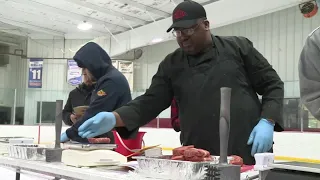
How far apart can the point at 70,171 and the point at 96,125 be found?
0.27 metres

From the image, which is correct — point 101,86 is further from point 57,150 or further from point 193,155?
point 193,155

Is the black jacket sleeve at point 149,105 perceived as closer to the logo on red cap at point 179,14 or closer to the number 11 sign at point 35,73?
the logo on red cap at point 179,14

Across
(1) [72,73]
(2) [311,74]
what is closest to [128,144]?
(2) [311,74]

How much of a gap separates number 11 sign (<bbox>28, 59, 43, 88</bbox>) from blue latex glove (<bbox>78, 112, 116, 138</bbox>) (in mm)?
11245

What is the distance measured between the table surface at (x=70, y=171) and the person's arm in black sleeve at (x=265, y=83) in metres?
0.76

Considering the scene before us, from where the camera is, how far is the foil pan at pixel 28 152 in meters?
1.71

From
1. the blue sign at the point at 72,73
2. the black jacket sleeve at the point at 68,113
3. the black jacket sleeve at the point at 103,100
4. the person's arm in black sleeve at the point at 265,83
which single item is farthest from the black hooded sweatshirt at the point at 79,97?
the blue sign at the point at 72,73

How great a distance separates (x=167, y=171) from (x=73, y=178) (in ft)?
1.28

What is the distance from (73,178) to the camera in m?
1.34

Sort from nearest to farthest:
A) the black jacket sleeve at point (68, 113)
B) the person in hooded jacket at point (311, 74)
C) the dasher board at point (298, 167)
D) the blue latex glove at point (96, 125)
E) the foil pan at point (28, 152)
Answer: the dasher board at point (298, 167) < the person in hooded jacket at point (311, 74) < the blue latex glove at point (96, 125) < the foil pan at point (28, 152) < the black jacket sleeve at point (68, 113)

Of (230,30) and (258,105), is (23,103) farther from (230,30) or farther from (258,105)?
(258,105)

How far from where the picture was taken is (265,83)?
1879 millimetres

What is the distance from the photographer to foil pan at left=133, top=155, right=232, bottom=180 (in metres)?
1.04

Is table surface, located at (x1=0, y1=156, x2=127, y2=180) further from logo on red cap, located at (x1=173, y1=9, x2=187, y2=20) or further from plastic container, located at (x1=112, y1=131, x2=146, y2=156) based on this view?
logo on red cap, located at (x1=173, y1=9, x2=187, y2=20)
